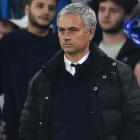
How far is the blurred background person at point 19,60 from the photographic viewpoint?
6602 millimetres

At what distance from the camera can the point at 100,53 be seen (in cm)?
518

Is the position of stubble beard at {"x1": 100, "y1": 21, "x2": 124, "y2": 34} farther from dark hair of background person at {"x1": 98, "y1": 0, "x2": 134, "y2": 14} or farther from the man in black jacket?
the man in black jacket

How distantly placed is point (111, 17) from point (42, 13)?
2.81 feet

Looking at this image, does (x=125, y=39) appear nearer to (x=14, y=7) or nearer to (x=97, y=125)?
(x=14, y=7)

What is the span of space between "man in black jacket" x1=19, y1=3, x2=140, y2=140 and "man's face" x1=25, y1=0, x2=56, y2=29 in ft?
5.55

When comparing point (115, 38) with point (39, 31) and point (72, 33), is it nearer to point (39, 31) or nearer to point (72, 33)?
point (39, 31)

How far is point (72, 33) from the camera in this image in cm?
505

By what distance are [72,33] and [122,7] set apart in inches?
97.3

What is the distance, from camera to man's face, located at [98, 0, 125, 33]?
7.34 m

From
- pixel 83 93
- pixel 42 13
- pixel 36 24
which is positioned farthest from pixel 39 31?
pixel 83 93

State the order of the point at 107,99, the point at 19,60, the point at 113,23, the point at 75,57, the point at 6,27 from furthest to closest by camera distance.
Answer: the point at 6,27, the point at 113,23, the point at 19,60, the point at 75,57, the point at 107,99

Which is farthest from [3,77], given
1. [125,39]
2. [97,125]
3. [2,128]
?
[97,125]

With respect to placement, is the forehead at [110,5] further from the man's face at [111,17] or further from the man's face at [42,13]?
the man's face at [42,13]

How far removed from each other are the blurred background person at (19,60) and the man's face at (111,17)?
0.76 metres
